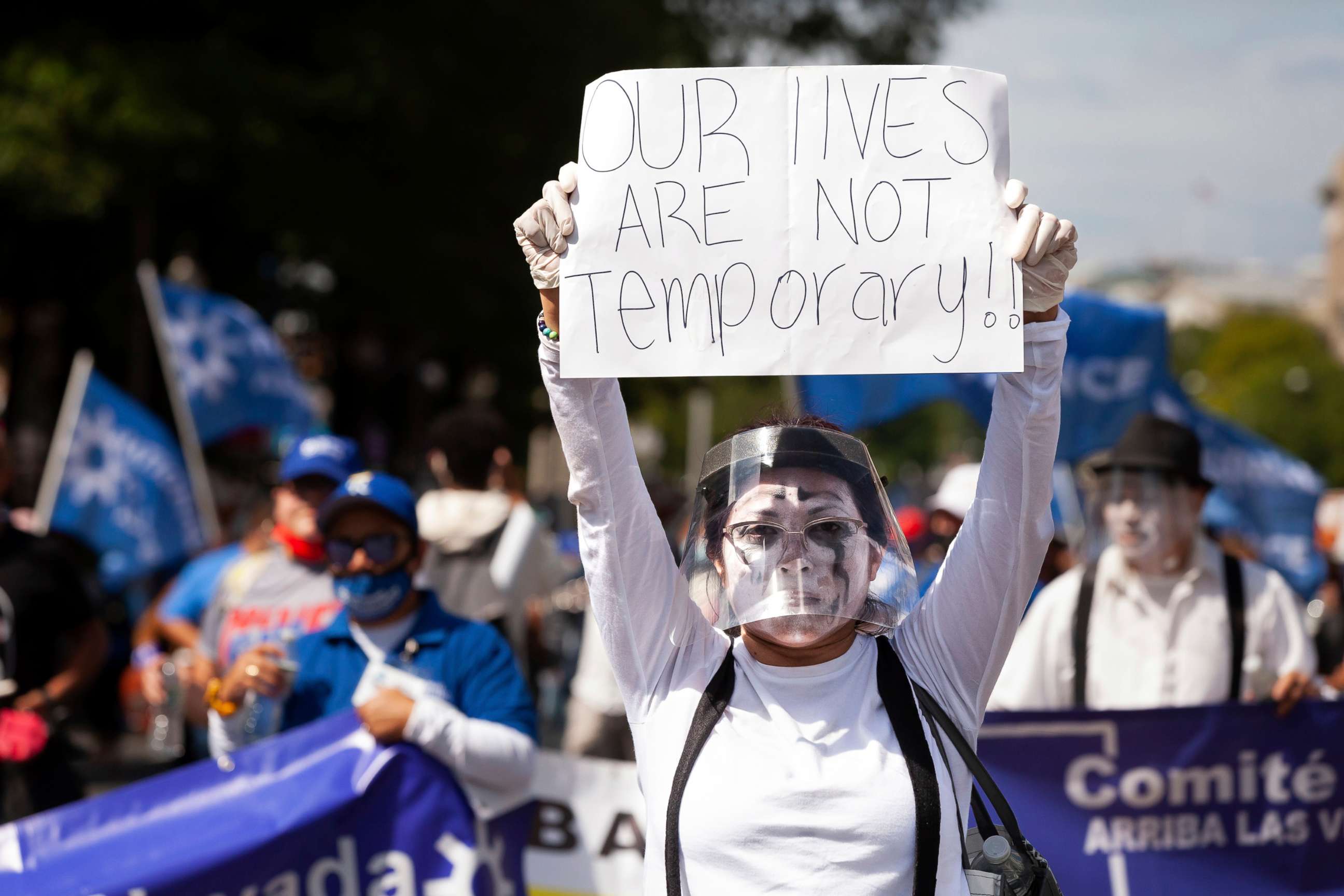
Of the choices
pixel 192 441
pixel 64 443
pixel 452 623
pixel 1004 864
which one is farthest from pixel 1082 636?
pixel 64 443

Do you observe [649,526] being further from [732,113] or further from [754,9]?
[754,9]

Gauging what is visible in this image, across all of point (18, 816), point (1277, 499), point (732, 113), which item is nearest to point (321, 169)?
point (1277, 499)

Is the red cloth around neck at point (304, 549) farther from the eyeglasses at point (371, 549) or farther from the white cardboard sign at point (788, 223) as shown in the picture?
the white cardboard sign at point (788, 223)

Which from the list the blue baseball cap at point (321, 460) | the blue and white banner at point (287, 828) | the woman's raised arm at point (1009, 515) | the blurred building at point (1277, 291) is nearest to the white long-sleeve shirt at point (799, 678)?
the woman's raised arm at point (1009, 515)

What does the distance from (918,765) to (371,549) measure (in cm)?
215

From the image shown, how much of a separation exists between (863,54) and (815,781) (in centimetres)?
2011

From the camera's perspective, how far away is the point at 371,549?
4320 mm

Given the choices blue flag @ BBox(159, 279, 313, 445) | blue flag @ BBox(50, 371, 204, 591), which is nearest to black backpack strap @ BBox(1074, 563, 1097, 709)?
blue flag @ BBox(50, 371, 204, 591)

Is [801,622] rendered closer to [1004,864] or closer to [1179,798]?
[1004,864]

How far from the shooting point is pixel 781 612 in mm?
2615

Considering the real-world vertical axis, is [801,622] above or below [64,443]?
below

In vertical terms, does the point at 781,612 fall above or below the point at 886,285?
below

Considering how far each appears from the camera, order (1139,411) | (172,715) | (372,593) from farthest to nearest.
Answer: (1139,411)
(172,715)
(372,593)

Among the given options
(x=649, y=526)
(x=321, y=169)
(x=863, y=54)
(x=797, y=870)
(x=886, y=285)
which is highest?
(x=863, y=54)
